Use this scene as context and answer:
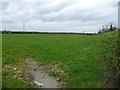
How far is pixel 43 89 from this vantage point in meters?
13.6

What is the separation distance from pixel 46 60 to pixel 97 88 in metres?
6.38

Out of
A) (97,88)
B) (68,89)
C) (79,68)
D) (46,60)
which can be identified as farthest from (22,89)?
(46,60)

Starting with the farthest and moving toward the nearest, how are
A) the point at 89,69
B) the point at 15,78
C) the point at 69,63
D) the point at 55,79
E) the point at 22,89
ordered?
the point at 69,63 < the point at 89,69 < the point at 55,79 < the point at 15,78 < the point at 22,89

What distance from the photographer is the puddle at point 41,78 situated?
46.5ft

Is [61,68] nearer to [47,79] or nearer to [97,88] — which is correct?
[47,79]

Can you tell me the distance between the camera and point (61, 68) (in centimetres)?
1666

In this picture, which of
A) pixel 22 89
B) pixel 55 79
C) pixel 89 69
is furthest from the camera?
pixel 89 69

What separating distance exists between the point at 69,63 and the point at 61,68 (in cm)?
137

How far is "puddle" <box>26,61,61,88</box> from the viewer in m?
14.2

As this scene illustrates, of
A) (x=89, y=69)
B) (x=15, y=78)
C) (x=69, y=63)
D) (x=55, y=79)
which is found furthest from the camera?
(x=69, y=63)

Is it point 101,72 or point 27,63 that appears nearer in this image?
point 101,72

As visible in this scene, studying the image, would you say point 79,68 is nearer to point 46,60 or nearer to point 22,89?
point 46,60

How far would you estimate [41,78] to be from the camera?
15.2 meters

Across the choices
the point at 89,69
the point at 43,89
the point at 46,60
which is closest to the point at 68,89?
the point at 43,89
